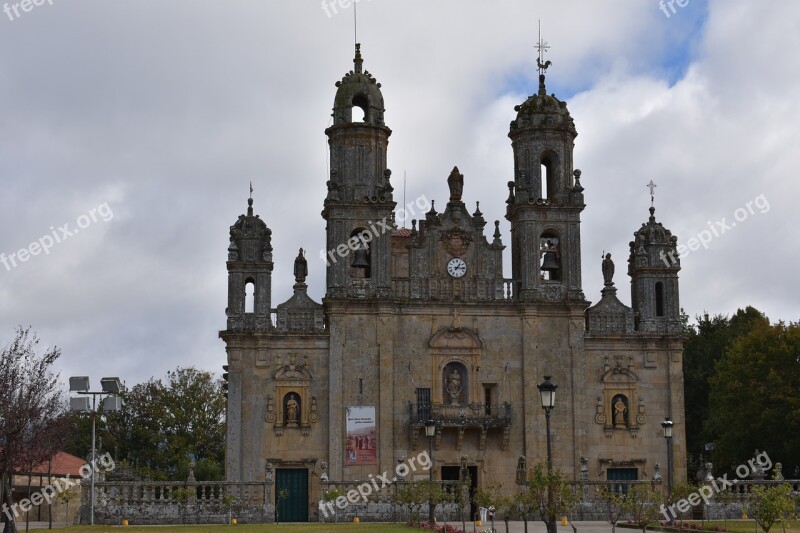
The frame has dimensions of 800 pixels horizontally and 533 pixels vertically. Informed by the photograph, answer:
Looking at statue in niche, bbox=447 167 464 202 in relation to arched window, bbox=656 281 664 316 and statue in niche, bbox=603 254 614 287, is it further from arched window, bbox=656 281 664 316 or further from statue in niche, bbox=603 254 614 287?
arched window, bbox=656 281 664 316

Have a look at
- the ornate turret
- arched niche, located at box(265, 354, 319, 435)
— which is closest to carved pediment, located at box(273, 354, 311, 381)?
arched niche, located at box(265, 354, 319, 435)

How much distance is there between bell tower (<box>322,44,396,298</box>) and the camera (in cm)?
5312

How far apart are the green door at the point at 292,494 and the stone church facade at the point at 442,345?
6 cm

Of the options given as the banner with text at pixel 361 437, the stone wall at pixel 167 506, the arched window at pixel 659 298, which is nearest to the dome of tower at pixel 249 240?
the banner with text at pixel 361 437

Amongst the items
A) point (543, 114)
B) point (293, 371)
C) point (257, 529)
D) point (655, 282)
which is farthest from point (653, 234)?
point (257, 529)

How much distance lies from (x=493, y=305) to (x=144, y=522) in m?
18.7

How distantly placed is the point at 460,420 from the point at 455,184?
450 inches

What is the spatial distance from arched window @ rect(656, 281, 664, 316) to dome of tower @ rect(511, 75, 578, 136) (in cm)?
859

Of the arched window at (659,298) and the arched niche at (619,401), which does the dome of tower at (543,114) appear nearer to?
the arched window at (659,298)

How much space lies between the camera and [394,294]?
53.2 metres

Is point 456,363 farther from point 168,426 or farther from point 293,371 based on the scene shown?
point 168,426

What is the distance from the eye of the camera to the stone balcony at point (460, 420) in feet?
170

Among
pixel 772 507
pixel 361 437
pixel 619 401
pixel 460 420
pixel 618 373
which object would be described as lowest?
pixel 772 507

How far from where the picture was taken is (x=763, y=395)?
59.2 meters
